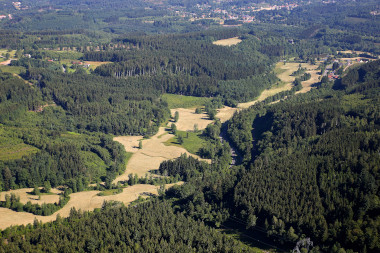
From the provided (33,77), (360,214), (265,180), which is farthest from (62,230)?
(33,77)

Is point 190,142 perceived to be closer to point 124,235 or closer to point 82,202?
point 82,202

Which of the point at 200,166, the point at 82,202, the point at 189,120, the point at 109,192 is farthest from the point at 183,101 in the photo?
the point at 82,202

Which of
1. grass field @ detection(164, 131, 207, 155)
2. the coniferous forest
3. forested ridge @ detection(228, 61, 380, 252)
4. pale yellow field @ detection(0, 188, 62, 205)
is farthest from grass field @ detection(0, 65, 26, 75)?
forested ridge @ detection(228, 61, 380, 252)

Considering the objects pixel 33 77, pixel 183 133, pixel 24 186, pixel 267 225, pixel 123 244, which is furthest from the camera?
pixel 33 77

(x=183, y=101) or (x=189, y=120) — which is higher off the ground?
(x=183, y=101)

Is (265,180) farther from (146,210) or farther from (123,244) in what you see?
(123,244)

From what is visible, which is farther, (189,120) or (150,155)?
(189,120)

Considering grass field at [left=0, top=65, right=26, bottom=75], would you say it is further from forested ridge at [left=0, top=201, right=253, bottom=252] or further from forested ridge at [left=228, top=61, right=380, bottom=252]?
forested ridge at [left=0, top=201, right=253, bottom=252]
